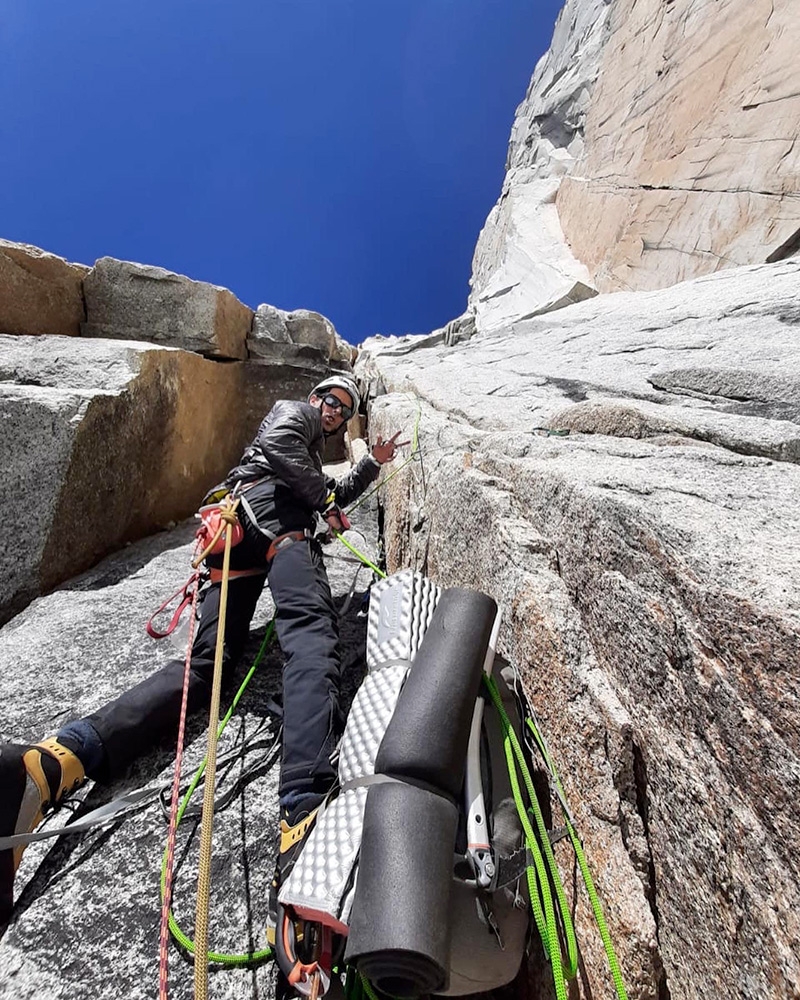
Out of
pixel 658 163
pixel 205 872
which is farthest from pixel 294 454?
pixel 658 163

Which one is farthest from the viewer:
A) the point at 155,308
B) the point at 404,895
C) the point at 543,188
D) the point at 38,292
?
the point at 543,188

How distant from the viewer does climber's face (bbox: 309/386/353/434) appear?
4223 mm

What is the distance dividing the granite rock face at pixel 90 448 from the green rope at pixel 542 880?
12.3ft

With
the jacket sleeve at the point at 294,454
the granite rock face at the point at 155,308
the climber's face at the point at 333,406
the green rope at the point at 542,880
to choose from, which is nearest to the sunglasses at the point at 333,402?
the climber's face at the point at 333,406

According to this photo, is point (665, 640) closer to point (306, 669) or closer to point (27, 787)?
point (306, 669)

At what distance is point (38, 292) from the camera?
18.6 feet

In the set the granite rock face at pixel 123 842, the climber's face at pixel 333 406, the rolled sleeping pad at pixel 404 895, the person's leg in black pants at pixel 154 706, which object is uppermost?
the climber's face at pixel 333 406

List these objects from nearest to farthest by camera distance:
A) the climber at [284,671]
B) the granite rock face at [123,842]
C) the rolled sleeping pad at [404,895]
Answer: the rolled sleeping pad at [404,895], the granite rock face at [123,842], the climber at [284,671]

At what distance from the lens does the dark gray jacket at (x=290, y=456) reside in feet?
10.3

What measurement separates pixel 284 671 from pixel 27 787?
3.44ft

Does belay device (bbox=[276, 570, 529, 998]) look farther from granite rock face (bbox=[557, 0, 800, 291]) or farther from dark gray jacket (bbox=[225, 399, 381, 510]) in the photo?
granite rock face (bbox=[557, 0, 800, 291])

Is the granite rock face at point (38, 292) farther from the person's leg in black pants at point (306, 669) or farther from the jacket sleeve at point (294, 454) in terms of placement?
the person's leg in black pants at point (306, 669)

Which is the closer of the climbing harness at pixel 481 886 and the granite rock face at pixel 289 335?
the climbing harness at pixel 481 886

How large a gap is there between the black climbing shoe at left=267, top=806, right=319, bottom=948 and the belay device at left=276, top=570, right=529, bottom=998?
152 millimetres
